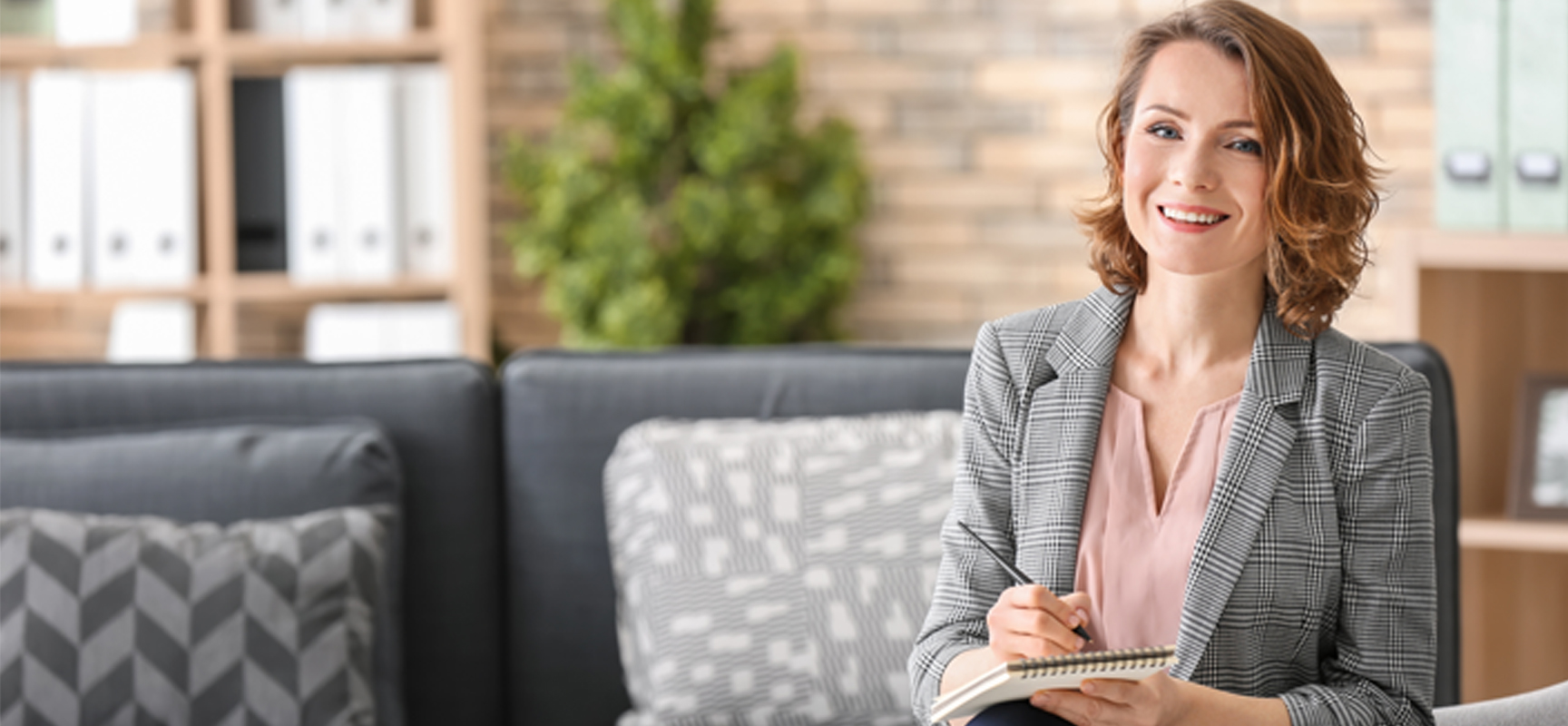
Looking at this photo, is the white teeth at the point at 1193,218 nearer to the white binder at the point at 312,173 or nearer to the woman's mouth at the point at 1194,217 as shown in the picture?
the woman's mouth at the point at 1194,217

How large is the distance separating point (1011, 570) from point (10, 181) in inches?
96.1

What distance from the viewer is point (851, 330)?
321cm

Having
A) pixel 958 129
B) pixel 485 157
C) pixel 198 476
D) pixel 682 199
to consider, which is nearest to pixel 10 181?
pixel 485 157

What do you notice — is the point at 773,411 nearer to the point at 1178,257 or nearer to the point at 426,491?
the point at 426,491

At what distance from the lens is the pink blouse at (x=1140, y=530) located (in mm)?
1166

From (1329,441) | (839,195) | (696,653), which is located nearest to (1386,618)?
(1329,441)

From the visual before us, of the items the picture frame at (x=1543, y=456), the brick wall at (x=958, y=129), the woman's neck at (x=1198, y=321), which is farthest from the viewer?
the brick wall at (x=958, y=129)

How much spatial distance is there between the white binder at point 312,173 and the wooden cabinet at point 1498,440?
77.2 inches

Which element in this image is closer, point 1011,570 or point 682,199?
point 1011,570

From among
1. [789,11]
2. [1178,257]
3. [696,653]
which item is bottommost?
[696,653]

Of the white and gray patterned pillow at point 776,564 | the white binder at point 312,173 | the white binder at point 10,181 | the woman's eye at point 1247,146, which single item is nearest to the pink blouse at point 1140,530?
the woman's eye at point 1247,146

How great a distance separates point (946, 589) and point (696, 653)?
52 cm

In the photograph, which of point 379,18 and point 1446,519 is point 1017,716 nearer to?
point 1446,519

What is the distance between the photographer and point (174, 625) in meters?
1.57
